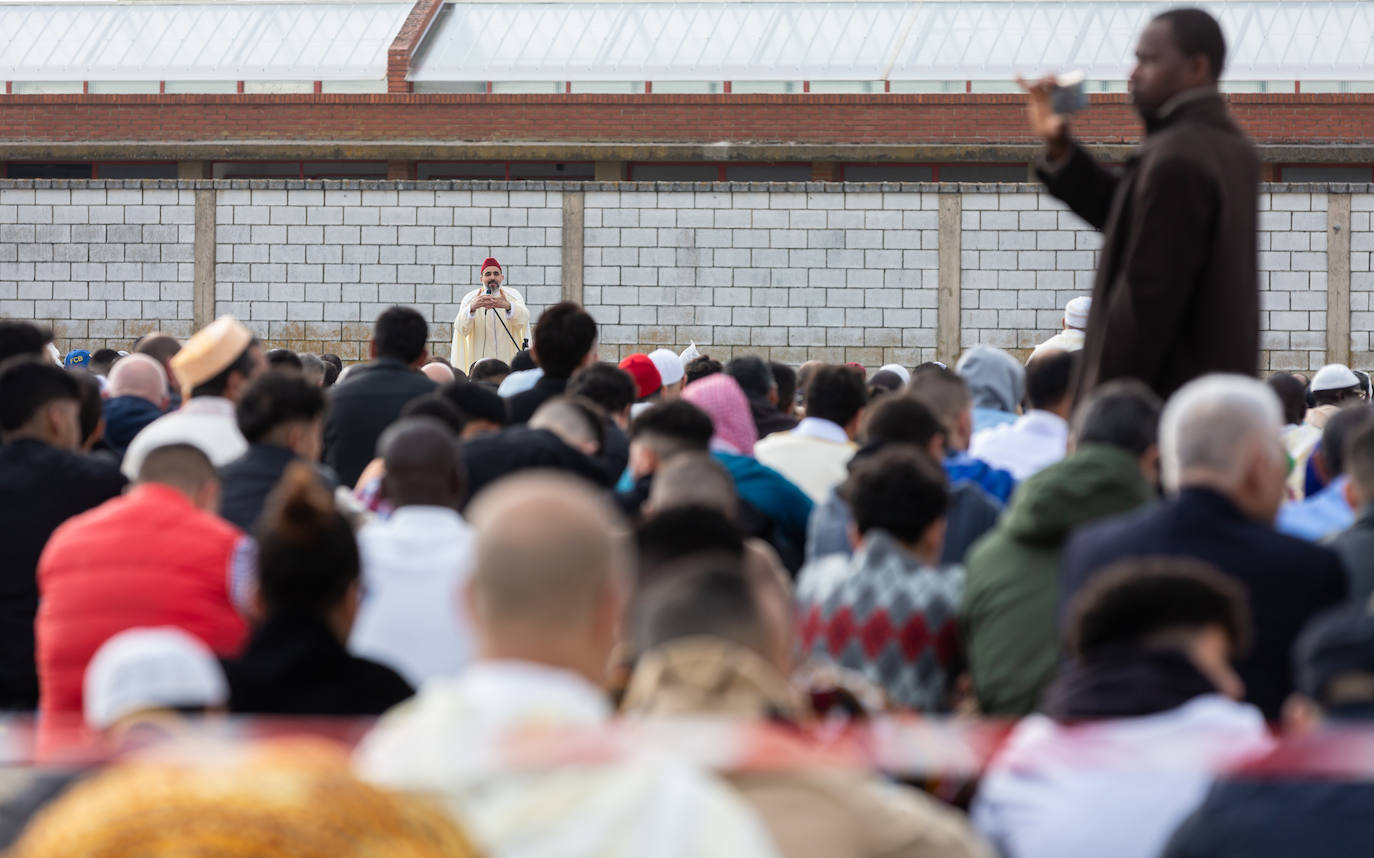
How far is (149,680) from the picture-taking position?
3305mm

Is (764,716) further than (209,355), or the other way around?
(209,355)

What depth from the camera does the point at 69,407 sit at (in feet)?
19.2

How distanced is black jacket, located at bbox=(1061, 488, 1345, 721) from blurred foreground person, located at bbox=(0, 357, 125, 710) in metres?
3.17

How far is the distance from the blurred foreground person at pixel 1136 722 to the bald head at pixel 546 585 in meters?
1.10

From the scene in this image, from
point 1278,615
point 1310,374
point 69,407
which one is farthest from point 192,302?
point 1278,615

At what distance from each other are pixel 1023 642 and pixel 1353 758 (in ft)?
4.92

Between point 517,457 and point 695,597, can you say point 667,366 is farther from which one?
point 695,597

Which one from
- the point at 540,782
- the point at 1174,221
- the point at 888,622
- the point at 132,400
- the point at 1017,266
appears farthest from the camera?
the point at 1017,266

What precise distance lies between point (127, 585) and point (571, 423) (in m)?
1.99

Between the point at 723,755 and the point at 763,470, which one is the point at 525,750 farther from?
the point at 763,470

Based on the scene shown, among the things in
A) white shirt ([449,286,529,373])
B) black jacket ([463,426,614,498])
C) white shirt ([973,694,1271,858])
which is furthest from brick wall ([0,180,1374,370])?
white shirt ([973,694,1271,858])

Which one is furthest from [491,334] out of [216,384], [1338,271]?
[216,384]

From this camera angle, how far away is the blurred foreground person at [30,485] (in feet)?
17.8

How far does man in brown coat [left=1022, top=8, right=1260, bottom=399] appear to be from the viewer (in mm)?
5055
